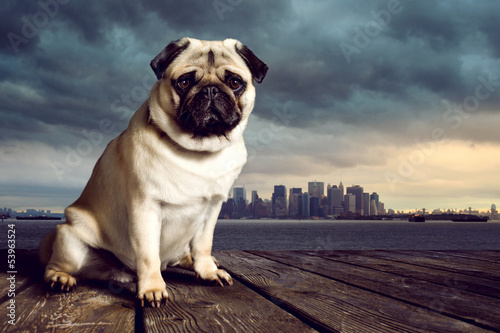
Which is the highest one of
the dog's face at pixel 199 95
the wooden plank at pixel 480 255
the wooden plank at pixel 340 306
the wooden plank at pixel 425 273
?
the dog's face at pixel 199 95

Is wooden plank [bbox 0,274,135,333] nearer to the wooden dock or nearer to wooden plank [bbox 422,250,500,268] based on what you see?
the wooden dock

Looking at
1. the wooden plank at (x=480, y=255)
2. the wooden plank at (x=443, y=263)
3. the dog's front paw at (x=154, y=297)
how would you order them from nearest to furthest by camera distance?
1. the dog's front paw at (x=154, y=297)
2. the wooden plank at (x=443, y=263)
3. the wooden plank at (x=480, y=255)

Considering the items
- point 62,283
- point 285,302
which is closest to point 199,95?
point 285,302

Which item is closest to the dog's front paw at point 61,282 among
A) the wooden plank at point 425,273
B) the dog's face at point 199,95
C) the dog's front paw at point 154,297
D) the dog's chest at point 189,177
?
the dog's front paw at point 154,297

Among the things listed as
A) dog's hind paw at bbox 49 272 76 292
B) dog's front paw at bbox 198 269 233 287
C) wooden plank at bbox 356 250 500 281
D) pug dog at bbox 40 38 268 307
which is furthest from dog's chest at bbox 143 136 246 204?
wooden plank at bbox 356 250 500 281

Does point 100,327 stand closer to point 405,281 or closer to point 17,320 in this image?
point 17,320

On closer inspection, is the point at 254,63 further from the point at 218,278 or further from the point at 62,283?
the point at 62,283

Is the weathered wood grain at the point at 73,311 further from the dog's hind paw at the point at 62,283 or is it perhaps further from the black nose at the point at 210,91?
the black nose at the point at 210,91
